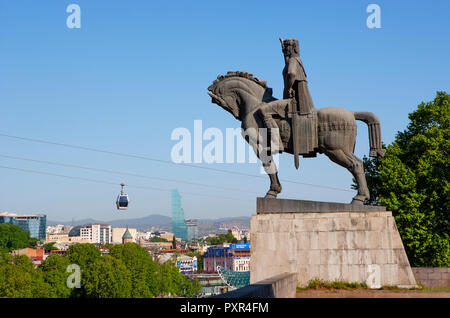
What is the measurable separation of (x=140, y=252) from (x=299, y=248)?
79.4 metres

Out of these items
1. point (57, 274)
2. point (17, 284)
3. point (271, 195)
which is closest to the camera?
point (271, 195)

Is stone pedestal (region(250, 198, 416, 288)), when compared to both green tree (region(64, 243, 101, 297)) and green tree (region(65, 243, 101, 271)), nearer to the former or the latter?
green tree (region(64, 243, 101, 297))

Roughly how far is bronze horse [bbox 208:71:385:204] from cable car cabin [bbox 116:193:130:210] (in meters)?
51.3

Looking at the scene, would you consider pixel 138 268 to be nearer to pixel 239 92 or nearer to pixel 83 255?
pixel 83 255

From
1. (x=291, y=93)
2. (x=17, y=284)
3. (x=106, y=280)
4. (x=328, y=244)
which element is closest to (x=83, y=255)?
(x=106, y=280)

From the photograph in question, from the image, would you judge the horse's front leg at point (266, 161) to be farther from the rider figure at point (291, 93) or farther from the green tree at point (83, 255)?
the green tree at point (83, 255)

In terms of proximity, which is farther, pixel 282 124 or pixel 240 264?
pixel 240 264

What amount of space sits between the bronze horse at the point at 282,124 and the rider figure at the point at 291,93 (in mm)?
244

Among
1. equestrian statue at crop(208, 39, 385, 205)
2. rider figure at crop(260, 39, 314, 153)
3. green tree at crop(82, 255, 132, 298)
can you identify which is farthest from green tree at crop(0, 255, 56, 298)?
rider figure at crop(260, 39, 314, 153)

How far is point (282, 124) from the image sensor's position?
15992mm

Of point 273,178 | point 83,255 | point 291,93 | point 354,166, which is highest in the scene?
point 291,93

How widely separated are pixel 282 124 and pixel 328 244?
3772 millimetres

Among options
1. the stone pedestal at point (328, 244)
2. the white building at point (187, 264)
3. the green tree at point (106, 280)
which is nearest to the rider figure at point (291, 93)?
the stone pedestal at point (328, 244)

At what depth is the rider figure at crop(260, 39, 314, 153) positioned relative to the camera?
15.7 metres
